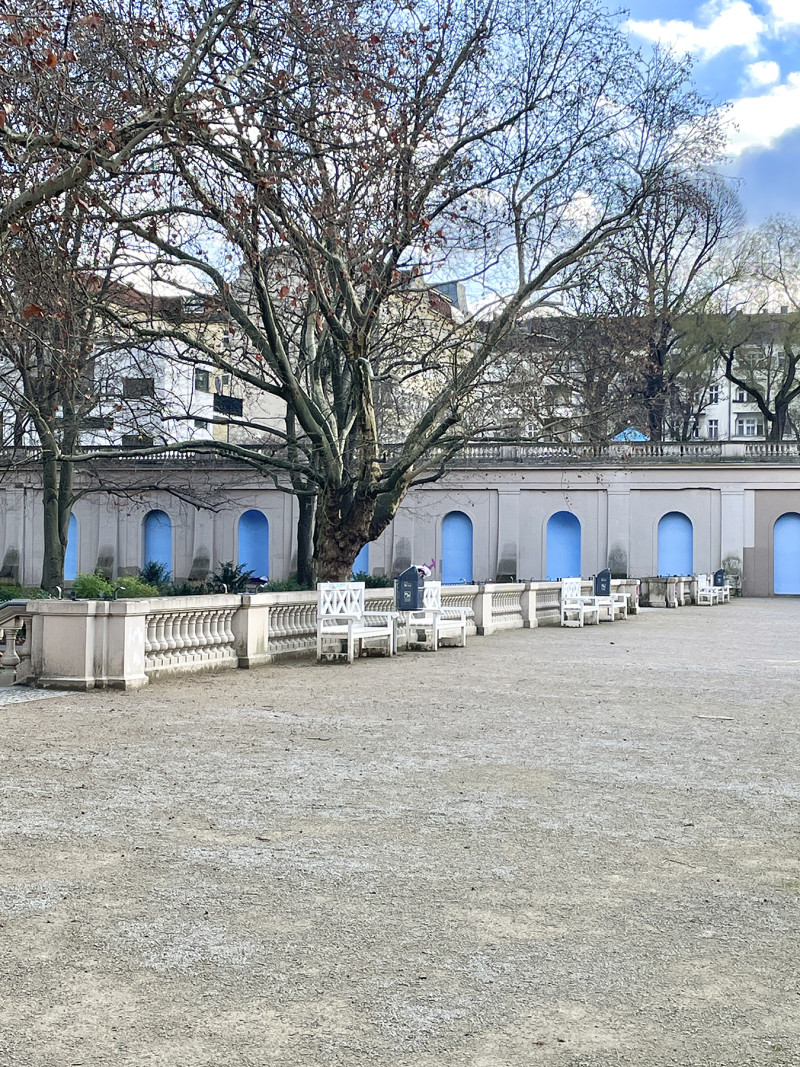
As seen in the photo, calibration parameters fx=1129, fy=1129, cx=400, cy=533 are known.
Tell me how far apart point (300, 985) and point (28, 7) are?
9.55 metres

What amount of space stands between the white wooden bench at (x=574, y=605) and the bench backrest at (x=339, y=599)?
Result: 10.1m

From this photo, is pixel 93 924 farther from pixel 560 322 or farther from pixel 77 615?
pixel 560 322

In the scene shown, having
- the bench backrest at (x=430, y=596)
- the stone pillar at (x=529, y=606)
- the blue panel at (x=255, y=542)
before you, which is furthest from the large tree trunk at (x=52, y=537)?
the blue panel at (x=255, y=542)

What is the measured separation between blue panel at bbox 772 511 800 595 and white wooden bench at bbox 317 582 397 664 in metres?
32.3

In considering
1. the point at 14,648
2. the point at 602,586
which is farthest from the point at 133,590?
the point at 602,586

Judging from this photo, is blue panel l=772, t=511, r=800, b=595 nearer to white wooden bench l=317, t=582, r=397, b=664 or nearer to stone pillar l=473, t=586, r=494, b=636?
stone pillar l=473, t=586, r=494, b=636

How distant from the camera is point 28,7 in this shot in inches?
403

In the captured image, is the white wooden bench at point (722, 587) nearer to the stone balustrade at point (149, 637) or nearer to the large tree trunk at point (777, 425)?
the large tree trunk at point (777, 425)

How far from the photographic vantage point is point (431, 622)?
17719mm

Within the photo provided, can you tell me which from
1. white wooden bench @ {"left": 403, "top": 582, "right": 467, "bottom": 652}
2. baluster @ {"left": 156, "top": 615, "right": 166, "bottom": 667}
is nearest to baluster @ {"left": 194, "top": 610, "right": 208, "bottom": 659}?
baluster @ {"left": 156, "top": 615, "right": 166, "bottom": 667}

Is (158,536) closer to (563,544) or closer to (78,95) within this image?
(563,544)

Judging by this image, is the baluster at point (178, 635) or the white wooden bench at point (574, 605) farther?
the white wooden bench at point (574, 605)

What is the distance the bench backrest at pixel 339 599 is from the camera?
15570 mm

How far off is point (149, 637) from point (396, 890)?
27.3ft
